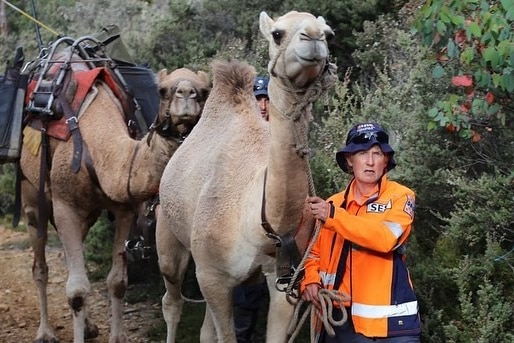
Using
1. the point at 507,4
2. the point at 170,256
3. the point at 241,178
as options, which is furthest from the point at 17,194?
the point at 507,4

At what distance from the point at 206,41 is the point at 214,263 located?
549 cm

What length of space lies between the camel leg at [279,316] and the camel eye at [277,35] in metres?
1.37

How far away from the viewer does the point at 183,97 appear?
17.3 ft

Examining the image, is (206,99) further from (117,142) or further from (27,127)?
(27,127)

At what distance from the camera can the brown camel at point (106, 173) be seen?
5.43 meters

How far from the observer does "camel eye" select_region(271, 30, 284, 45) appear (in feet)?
11.4

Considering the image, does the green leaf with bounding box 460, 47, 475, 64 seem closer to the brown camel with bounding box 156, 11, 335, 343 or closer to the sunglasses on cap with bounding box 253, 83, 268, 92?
the brown camel with bounding box 156, 11, 335, 343

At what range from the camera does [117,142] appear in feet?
20.3

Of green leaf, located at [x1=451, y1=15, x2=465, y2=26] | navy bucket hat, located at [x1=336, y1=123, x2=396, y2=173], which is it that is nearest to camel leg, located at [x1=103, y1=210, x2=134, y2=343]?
navy bucket hat, located at [x1=336, y1=123, x2=396, y2=173]

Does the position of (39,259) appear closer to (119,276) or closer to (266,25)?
(119,276)

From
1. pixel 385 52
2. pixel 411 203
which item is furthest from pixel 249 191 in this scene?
pixel 385 52

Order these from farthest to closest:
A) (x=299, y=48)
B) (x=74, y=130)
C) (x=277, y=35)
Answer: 1. (x=74, y=130)
2. (x=277, y=35)
3. (x=299, y=48)

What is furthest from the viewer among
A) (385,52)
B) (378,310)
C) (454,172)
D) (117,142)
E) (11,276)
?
(11,276)

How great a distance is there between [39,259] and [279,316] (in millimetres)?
3639
